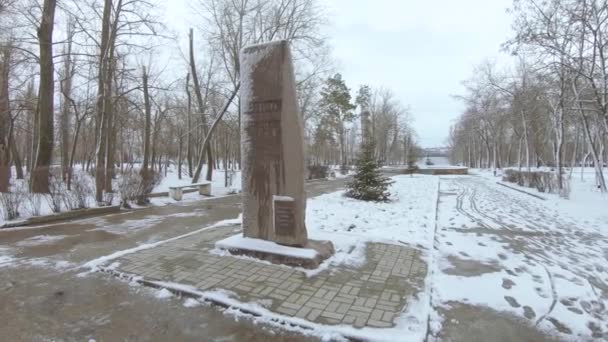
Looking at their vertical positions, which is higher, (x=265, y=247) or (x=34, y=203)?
(x=34, y=203)

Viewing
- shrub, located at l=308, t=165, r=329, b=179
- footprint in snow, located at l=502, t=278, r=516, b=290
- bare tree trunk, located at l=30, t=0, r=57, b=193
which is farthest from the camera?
shrub, located at l=308, t=165, r=329, b=179

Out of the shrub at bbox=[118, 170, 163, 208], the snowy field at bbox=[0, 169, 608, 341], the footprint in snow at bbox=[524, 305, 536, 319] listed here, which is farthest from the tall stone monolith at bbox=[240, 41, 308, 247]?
the shrub at bbox=[118, 170, 163, 208]

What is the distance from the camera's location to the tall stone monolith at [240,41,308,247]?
4441mm

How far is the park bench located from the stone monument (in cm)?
806

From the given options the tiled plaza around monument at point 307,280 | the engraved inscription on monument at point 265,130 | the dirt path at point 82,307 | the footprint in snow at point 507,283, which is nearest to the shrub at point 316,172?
the dirt path at point 82,307

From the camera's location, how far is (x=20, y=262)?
14.4ft

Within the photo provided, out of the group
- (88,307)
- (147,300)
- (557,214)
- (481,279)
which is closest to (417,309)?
(481,279)

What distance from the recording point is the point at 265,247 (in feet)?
14.6

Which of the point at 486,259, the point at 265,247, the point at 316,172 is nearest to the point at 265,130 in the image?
the point at 265,247

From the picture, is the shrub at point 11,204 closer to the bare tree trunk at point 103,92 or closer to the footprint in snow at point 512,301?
the bare tree trunk at point 103,92

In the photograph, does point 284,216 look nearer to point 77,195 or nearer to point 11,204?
point 11,204

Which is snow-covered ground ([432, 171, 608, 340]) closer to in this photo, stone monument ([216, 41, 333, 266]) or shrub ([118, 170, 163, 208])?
stone monument ([216, 41, 333, 266])

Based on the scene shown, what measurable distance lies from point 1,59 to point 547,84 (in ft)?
82.9

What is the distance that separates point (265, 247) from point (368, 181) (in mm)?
7159
